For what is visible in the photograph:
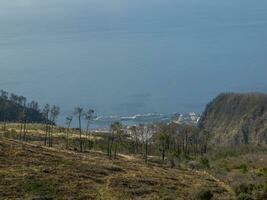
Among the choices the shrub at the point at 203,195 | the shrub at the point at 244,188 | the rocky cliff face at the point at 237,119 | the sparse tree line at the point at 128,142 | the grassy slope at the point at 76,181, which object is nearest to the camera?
the grassy slope at the point at 76,181

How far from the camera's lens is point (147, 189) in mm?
37656

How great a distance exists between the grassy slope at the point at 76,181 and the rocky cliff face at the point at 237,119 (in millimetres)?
115868

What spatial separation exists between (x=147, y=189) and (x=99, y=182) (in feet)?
10.7

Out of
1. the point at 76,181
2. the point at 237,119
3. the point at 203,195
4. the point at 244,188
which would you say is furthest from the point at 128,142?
the point at 237,119

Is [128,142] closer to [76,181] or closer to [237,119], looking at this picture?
[76,181]

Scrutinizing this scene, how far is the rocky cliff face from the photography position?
165m

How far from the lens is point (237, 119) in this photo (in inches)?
7047

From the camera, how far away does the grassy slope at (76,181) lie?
33.7 m

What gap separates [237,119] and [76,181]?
481ft

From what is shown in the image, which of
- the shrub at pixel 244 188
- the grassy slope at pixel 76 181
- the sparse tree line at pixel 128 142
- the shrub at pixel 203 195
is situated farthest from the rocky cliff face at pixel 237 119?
the shrub at pixel 203 195

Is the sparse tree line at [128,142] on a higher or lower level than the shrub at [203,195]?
higher

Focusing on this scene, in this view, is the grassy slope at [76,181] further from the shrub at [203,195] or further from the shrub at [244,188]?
the shrub at [203,195]

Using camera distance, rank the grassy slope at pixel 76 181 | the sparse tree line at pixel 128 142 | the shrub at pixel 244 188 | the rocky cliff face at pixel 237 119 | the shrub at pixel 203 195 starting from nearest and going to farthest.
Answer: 1. the grassy slope at pixel 76 181
2. the shrub at pixel 203 195
3. the shrub at pixel 244 188
4. the sparse tree line at pixel 128 142
5. the rocky cliff face at pixel 237 119

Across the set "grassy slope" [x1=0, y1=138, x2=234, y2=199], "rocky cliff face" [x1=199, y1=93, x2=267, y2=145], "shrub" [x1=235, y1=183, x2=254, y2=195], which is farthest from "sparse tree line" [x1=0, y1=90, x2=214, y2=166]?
"rocky cliff face" [x1=199, y1=93, x2=267, y2=145]
